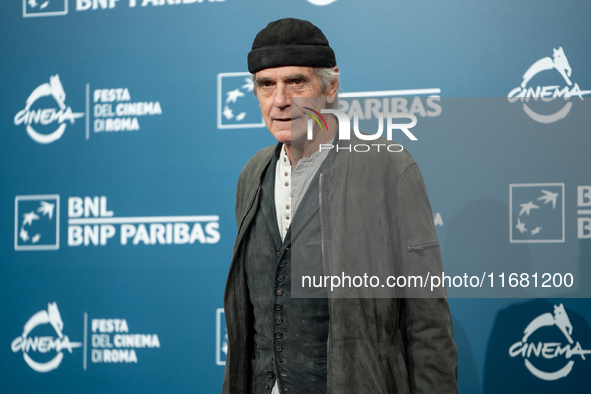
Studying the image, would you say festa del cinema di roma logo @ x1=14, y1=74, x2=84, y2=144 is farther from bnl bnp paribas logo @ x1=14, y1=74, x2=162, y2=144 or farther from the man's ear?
the man's ear

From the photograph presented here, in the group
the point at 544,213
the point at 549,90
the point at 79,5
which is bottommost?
the point at 544,213

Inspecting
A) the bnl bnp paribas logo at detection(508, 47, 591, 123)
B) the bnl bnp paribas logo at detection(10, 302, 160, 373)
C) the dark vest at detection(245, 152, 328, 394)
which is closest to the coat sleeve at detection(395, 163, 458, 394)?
the dark vest at detection(245, 152, 328, 394)

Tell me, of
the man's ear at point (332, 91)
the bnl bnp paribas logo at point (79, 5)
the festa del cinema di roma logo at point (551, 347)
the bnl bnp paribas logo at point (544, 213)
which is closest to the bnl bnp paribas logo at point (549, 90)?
the bnl bnp paribas logo at point (544, 213)

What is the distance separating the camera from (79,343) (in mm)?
2820

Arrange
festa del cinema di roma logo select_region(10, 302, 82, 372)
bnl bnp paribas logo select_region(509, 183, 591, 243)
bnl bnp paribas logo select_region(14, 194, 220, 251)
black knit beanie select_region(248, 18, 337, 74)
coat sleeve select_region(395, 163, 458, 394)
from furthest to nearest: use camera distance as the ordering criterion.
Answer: festa del cinema di roma logo select_region(10, 302, 82, 372)
bnl bnp paribas logo select_region(14, 194, 220, 251)
bnl bnp paribas logo select_region(509, 183, 591, 243)
black knit beanie select_region(248, 18, 337, 74)
coat sleeve select_region(395, 163, 458, 394)

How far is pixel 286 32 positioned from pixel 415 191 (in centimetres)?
56

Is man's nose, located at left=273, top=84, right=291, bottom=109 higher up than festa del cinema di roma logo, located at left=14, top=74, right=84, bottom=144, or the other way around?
festa del cinema di roma logo, located at left=14, top=74, right=84, bottom=144

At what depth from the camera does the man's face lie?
5.15ft

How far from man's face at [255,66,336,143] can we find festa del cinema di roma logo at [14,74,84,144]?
1.63 meters

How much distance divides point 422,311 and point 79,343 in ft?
6.62

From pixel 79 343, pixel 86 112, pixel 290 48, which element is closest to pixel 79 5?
pixel 86 112

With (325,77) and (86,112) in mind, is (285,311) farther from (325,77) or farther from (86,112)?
(86,112)

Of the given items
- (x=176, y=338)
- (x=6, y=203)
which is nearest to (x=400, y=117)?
(x=176, y=338)

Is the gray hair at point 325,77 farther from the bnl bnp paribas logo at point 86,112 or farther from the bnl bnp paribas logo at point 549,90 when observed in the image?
the bnl bnp paribas logo at point 86,112
